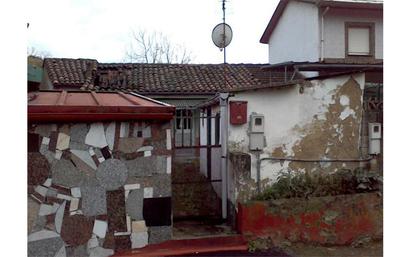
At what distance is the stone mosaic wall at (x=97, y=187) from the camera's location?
4.79 metres

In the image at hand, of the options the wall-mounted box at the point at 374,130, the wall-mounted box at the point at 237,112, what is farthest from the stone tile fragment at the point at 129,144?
the wall-mounted box at the point at 374,130

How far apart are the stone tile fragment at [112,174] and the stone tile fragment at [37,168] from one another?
0.64m

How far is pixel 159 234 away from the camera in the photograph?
5.26 meters

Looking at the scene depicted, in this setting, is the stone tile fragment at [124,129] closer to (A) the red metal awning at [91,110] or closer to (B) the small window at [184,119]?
(A) the red metal awning at [91,110]

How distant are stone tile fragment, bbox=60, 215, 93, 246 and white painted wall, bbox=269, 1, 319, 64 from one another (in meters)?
10.8

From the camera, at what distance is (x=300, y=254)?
5.38m

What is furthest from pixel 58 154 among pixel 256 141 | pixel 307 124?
pixel 307 124

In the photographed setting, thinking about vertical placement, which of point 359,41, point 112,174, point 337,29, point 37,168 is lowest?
point 112,174

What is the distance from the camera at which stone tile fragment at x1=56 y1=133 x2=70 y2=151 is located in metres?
4.81

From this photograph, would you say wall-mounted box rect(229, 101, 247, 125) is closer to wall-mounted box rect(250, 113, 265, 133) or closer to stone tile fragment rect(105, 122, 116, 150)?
wall-mounted box rect(250, 113, 265, 133)

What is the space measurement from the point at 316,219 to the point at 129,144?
3058mm

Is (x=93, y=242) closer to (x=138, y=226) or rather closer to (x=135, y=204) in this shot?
(x=138, y=226)

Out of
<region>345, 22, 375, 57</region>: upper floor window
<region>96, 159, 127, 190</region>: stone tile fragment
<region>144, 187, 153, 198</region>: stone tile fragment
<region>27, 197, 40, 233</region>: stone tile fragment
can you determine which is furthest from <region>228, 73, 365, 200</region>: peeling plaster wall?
<region>345, 22, 375, 57</region>: upper floor window
